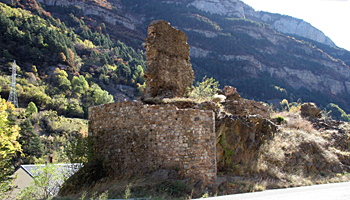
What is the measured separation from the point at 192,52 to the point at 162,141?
474 feet

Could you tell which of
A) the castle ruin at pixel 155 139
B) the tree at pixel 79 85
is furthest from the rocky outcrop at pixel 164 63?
the tree at pixel 79 85

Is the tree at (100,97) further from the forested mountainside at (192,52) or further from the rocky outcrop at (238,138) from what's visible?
the rocky outcrop at (238,138)

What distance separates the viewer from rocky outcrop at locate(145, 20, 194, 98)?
13555 millimetres

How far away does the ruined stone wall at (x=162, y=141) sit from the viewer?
862cm

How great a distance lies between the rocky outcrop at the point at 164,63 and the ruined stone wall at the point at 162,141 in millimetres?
4087

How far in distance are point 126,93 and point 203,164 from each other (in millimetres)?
90833

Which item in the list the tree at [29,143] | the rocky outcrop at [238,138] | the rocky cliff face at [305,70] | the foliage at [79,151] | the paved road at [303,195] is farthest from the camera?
the rocky cliff face at [305,70]

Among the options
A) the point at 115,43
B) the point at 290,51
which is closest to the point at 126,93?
the point at 115,43

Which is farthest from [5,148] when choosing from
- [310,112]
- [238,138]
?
[310,112]

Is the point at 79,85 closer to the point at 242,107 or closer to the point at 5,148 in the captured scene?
the point at 242,107

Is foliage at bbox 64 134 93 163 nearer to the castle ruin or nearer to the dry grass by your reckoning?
the castle ruin

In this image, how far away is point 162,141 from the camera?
28.5 feet

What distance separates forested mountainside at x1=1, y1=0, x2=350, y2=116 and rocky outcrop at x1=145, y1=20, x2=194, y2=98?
71767 mm

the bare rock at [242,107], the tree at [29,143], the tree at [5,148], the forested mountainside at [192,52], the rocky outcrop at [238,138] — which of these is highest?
the forested mountainside at [192,52]
